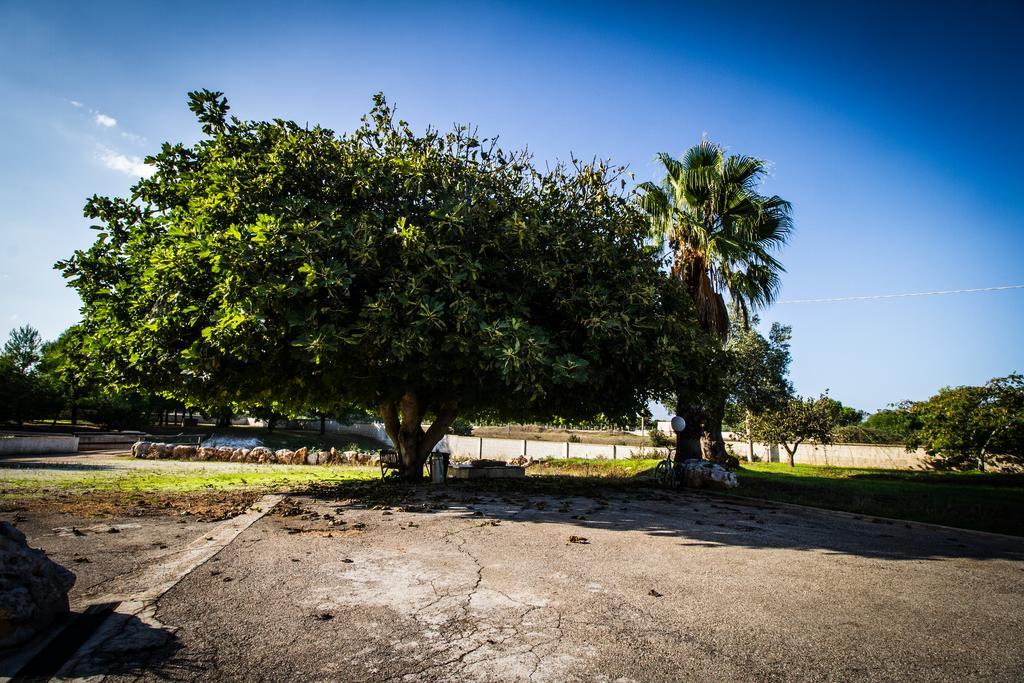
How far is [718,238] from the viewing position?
15.8 meters

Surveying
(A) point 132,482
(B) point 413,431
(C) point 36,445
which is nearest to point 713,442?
(B) point 413,431

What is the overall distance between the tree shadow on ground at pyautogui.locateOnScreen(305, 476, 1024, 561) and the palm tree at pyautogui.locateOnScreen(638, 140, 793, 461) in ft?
17.7

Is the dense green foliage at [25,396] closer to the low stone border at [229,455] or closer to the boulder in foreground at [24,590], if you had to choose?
the low stone border at [229,455]

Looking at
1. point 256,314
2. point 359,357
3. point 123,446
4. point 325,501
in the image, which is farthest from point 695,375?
point 123,446

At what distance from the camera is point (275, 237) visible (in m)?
9.71

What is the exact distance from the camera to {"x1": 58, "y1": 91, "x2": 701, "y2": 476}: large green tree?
32.0 feet

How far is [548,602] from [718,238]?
545 inches

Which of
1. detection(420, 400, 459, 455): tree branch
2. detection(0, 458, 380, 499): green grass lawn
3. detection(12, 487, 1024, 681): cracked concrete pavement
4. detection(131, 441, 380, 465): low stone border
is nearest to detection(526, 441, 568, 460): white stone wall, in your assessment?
detection(131, 441, 380, 465): low stone border

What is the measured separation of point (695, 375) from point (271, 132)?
1158 centimetres

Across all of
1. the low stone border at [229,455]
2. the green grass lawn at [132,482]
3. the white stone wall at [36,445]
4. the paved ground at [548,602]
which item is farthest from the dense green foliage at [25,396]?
the paved ground at [548,602]

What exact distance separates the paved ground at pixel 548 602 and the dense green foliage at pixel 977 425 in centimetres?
1272

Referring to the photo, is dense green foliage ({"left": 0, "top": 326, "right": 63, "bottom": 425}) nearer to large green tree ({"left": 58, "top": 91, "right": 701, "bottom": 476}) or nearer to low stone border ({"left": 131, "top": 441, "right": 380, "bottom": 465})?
low stone border ({"left": 131, "top": 441, "right": 380, "bottom": 465})

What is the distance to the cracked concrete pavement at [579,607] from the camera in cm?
326

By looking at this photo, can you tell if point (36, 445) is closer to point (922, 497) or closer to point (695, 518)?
point (695, 518)
